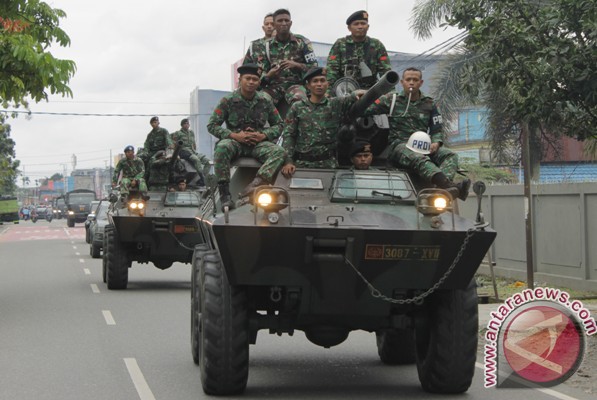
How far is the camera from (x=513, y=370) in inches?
405

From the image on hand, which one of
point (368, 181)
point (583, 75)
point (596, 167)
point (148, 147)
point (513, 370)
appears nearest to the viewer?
point (368, 181)

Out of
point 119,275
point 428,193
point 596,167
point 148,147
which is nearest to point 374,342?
point 428,193

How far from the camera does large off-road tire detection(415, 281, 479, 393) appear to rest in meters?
8.58

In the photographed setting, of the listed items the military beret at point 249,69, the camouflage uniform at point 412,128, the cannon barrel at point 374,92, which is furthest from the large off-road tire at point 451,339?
the military beret at point 249,69

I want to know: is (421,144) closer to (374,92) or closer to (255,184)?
(374,92)

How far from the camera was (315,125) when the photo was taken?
31.5ft

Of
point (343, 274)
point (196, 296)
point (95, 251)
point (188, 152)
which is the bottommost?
point (95, 251)

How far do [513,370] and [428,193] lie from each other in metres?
2.65

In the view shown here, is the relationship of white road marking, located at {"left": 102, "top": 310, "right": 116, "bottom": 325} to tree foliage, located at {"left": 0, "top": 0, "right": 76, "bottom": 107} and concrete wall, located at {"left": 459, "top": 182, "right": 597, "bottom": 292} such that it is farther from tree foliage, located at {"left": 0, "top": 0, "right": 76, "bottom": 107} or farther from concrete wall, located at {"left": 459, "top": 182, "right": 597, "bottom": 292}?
concrete wall, located at {"left": 459, "top": 182, "right": 597, "bottom": 292}

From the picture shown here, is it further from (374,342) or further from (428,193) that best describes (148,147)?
(428,193)

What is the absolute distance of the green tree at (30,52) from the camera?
15.5 meters

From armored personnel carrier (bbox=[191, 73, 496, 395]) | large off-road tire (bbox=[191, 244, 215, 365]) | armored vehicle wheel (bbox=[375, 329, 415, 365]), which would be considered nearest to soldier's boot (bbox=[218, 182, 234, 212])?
armored personnel carrier (bbox=[191, 73, 496, 395])

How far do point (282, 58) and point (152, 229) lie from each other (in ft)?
23.0

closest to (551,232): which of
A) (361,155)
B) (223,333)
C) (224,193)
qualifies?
(361,155)
